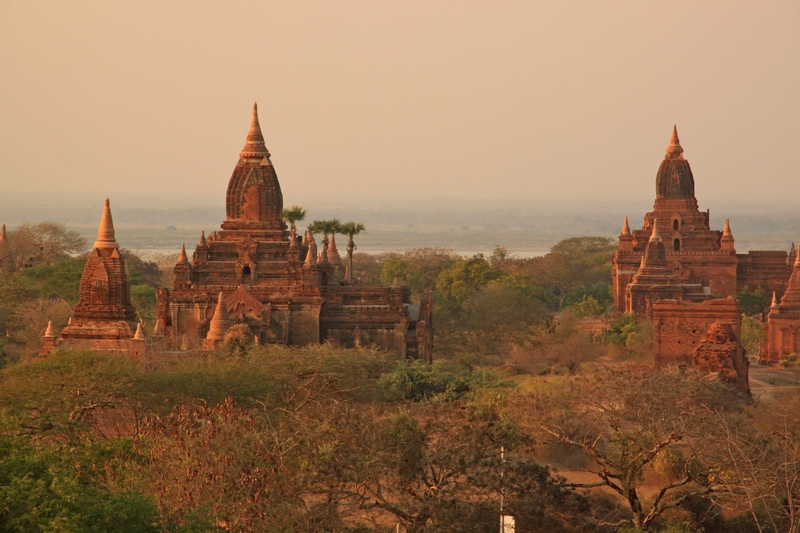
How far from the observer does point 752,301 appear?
66125 millimetres

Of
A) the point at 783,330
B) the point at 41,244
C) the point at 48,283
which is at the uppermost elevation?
the point at 41,244

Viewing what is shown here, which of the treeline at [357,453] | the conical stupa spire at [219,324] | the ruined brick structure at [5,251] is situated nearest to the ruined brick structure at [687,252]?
the conical stupa spire at [219,324]

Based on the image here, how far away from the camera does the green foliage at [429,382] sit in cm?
3934

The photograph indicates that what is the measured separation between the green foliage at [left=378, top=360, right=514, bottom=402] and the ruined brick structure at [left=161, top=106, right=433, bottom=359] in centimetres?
341

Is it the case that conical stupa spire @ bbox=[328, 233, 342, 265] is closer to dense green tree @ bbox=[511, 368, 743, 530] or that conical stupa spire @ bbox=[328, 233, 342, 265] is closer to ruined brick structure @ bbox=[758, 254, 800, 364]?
ruined brick structure @ bbox=[758, 254, 800, 364]

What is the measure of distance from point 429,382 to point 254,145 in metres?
11.0

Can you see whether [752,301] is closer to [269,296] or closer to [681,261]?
[681,261]

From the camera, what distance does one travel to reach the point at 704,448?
95.5 ft

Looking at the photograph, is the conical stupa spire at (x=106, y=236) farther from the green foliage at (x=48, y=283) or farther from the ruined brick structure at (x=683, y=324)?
the green foliage at (x=48, y=283)

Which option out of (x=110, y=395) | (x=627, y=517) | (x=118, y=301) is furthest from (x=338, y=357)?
(x=627, y=517)

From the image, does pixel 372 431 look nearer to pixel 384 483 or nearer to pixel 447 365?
pixel 384 483

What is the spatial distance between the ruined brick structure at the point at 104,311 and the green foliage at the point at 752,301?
112ft

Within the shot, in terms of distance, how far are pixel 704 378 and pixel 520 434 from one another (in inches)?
362

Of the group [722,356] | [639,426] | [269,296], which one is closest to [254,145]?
[269,296]
